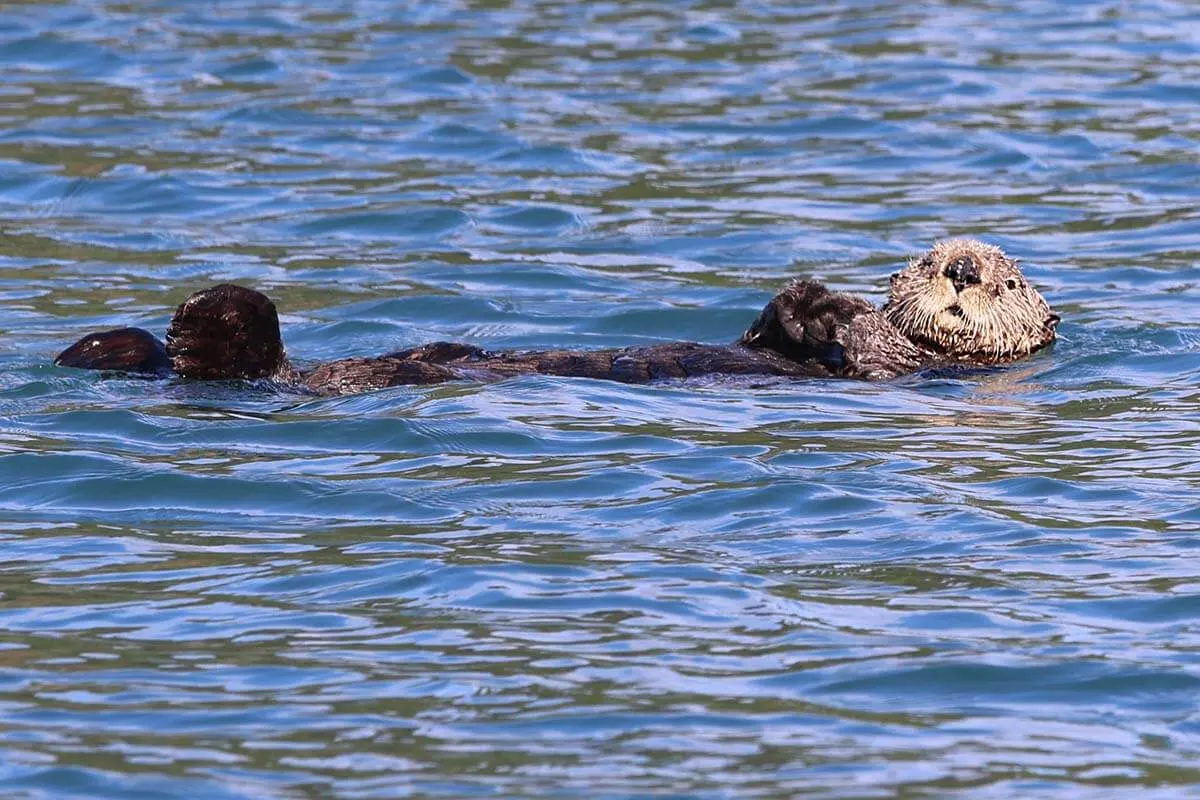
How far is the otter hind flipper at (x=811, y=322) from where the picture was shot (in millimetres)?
7434

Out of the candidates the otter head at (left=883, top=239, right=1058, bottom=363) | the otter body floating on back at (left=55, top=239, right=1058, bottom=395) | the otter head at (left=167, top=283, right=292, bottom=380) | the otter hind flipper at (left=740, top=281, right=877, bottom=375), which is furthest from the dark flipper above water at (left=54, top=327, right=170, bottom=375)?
the otter head at (left=883, top=239, right=1058, bottom=363)

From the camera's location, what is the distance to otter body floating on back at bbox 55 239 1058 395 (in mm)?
6559

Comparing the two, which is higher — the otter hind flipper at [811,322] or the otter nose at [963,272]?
the otter nose at [963,272]

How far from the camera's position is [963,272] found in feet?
25.2

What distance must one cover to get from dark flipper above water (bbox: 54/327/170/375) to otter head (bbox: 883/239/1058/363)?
297 centimetres

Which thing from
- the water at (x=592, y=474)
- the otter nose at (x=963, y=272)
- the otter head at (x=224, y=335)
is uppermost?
the otter head at (x=224, y=335)

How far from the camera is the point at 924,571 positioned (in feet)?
16.7

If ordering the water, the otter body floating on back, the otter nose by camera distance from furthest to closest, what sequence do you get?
1. the otter nose
2. the otter body floating on back
3. the water

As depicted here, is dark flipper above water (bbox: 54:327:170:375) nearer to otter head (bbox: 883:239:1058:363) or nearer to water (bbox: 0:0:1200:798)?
water (bbox: 0:0:1200:798)

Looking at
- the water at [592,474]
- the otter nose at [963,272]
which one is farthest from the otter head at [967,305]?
the water at [592,474]

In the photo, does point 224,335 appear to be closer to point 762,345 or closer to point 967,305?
point 762,345

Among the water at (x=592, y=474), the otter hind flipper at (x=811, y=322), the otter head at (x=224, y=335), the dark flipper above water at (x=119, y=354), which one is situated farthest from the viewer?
the otter hind flipper at (x=811, y=322)

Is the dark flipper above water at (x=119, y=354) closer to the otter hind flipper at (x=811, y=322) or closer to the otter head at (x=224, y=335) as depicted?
the otter head at (x=224, y=335)

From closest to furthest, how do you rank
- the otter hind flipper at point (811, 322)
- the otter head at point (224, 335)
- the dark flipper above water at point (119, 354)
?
the otter head at point (224, 335)
the dark flipper above water at point (119, 354)
the otter hind flipper at point (811, 322)
